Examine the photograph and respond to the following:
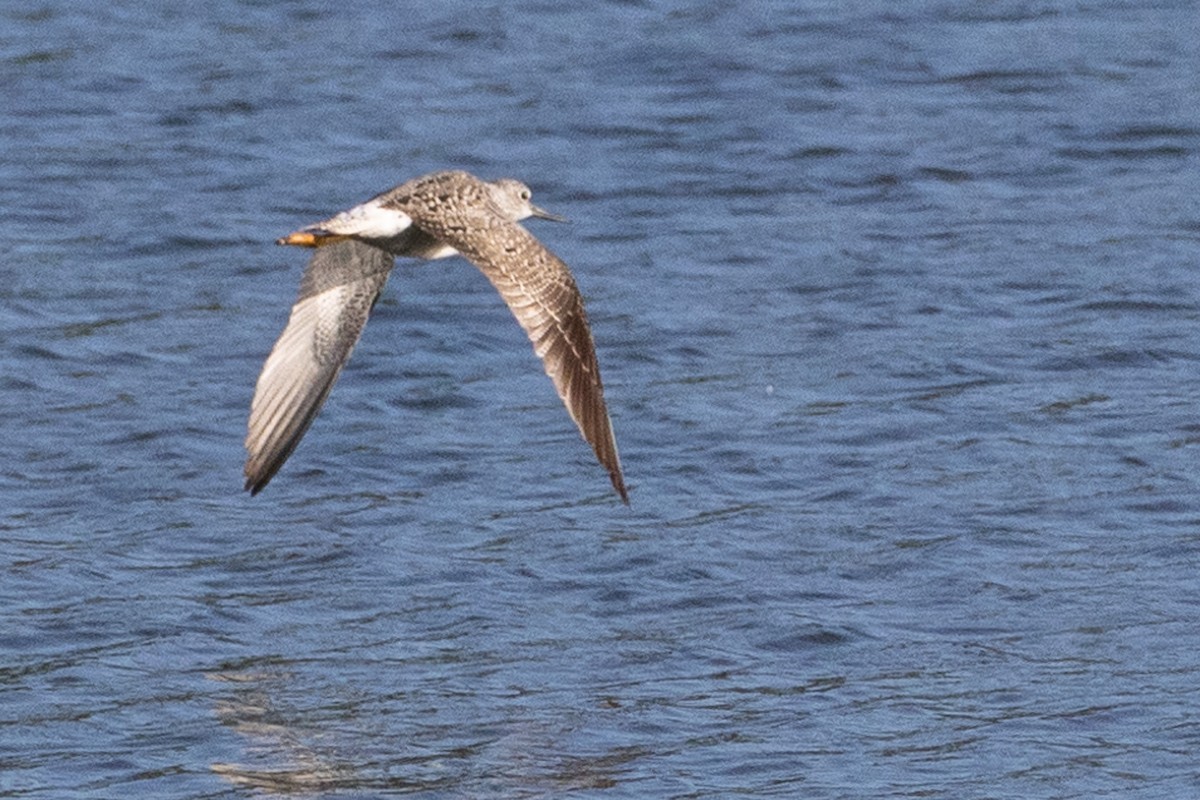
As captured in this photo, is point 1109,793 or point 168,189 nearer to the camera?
point 1109,793

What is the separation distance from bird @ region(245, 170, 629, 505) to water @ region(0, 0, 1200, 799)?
2.19 feet

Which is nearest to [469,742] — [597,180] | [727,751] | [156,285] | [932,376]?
[727,751]

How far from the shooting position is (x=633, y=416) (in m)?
11.2

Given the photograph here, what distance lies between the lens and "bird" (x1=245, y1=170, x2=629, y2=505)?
7961 mm

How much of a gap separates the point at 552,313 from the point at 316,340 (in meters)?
1.72

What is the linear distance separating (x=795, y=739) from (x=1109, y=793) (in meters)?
1.02

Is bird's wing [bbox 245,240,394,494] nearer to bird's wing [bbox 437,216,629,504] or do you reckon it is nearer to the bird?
the bird

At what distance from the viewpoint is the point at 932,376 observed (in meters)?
11.5

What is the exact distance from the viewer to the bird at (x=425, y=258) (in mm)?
7961

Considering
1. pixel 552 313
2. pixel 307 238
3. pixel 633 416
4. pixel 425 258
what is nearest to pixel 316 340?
pixel 425 258

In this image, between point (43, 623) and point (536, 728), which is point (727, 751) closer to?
point (536, 728)

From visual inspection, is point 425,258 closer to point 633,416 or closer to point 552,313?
point 552,313

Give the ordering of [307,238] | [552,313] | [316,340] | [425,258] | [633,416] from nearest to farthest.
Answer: [552,313]
[307,238]
[425,258]
[316,340]
[633,416]

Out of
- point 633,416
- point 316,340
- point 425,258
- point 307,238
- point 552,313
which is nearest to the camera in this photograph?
point 552,313
